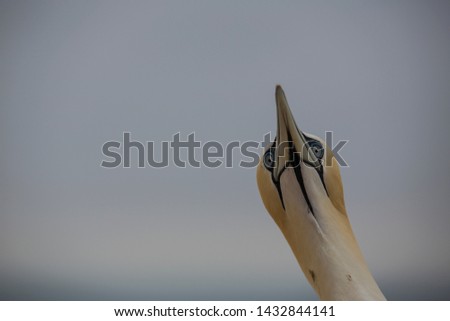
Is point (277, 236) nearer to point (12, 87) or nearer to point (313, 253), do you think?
point (313, 253)

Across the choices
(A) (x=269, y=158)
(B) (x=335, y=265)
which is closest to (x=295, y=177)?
(A) (x=269, y=158)

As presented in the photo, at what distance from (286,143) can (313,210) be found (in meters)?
0.30

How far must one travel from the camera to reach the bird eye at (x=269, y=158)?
2.74 m

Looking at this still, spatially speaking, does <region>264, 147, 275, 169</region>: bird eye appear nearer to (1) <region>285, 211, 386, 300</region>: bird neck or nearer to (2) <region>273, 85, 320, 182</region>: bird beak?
(2) <region>273, 85, 320, 182</region>: bird beak

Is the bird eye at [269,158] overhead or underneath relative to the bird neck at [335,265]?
overhead

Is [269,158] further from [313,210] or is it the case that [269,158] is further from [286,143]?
[313,210]

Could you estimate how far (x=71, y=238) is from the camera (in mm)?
3619

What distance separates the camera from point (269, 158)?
108 inches

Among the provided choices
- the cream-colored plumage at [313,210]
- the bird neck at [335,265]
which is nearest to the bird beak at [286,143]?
the cream-colored plumage at [313,210]

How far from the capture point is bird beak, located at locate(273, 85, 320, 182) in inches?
106

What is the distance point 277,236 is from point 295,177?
0.90 metres

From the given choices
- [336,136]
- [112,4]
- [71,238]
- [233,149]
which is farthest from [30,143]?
[336,136]

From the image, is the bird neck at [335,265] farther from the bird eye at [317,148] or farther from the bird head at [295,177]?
the bird eye at [317,148]

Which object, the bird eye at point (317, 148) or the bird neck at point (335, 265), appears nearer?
the bird neck at point (335, 265)
